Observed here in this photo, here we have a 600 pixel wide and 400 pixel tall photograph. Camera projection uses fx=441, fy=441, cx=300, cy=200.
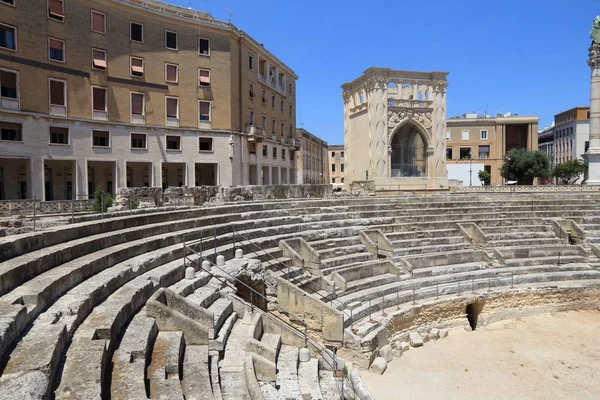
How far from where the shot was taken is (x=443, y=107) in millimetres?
31453

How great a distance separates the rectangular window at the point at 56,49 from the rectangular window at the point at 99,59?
176 centimetres

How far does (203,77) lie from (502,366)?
25.7 m

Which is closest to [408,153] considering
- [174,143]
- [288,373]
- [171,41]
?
[174,143]

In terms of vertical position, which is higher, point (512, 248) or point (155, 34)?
point (155, 34)

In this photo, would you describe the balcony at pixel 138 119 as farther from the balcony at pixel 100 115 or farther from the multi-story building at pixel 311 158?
the multi-story building at pixel 311 158

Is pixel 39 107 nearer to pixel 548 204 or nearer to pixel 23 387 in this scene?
pixel 23 387

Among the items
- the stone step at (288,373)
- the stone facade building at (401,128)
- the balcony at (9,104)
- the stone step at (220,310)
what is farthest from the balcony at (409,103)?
the stone step at (288,373)

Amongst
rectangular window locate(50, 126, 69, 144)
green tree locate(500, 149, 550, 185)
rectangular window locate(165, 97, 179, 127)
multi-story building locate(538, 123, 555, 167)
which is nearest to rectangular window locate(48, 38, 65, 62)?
rectangular window locate(50, 126, 69, 144)

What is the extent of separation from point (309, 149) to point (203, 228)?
160 ft

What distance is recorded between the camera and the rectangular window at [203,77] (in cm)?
3008

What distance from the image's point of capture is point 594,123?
28.8 m

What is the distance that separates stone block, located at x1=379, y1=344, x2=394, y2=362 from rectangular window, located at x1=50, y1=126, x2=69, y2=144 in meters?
21.6

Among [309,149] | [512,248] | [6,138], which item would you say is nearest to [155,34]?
[6,138]

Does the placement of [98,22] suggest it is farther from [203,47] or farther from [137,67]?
[203,47]
